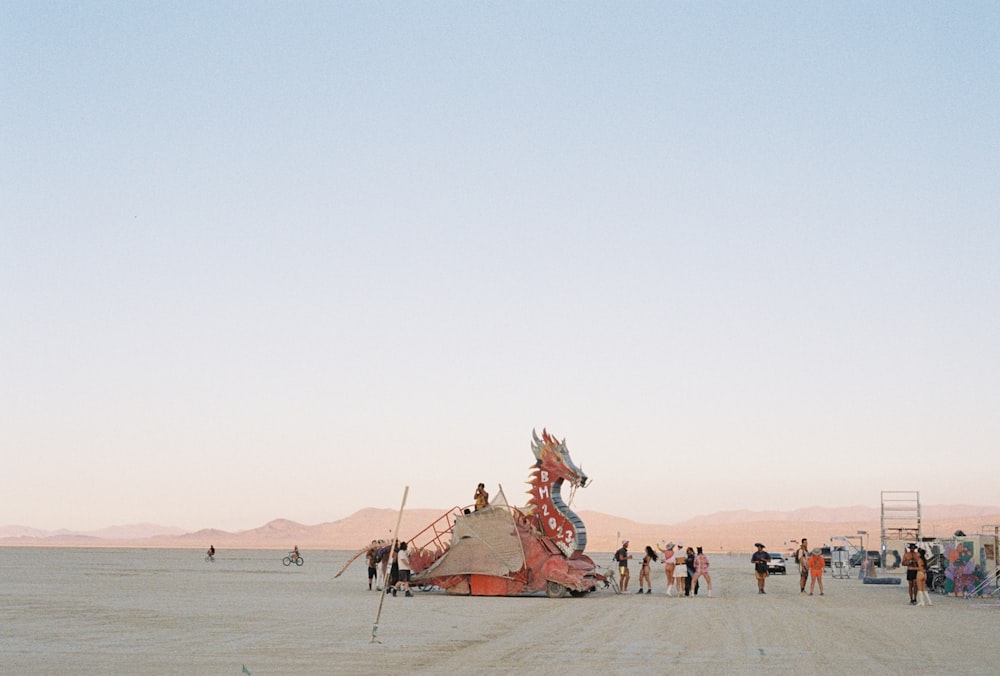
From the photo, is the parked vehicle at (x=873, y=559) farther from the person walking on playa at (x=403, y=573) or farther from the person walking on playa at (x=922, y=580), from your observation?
the person walking on playa at (x=403, y=573)

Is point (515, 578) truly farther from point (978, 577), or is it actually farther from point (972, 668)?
point (972, 668)

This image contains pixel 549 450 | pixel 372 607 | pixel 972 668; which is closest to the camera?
pixel 972 668

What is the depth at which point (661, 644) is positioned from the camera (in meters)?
18.4

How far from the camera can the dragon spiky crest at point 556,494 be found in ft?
105

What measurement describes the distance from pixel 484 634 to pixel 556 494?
1276 cm

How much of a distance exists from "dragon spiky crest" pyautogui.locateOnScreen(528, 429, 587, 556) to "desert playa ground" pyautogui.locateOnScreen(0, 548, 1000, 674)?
1.84m

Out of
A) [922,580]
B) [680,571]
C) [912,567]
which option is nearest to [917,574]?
[922,580]

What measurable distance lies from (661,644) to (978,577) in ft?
63.9

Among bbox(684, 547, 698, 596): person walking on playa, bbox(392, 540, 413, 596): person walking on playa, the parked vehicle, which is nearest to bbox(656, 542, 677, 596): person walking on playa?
bbox(684, 547, 698, 596): person walking on playa

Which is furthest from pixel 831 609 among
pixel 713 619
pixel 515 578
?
pixel 515 578

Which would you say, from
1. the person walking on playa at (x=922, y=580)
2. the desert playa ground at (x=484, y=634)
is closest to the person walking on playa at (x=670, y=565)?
the desert playa ground at (x=484, y=634)

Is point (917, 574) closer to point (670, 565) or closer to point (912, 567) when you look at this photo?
point (912, 567)

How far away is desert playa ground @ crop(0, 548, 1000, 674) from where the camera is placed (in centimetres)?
1538

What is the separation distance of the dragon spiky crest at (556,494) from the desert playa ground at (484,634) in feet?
6.03
